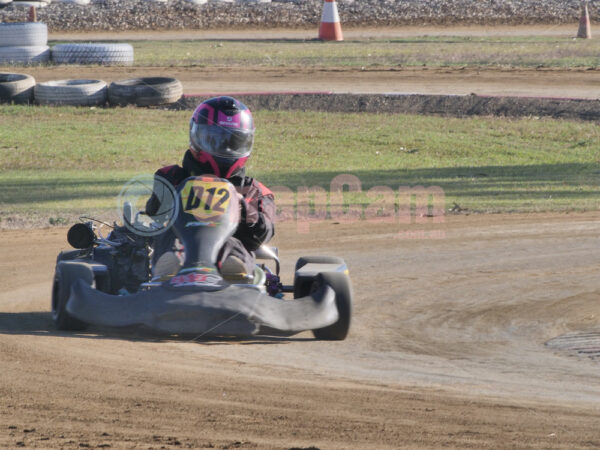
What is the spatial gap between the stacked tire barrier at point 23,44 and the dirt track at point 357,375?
597 inches

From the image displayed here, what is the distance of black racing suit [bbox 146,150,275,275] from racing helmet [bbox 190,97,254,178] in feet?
0.25

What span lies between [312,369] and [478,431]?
51.4 inches

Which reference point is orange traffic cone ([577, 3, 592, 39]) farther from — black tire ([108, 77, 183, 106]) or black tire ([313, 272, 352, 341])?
black tire ([313, 272, 352, 341])

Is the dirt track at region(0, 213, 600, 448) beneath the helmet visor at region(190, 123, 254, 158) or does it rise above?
beneath

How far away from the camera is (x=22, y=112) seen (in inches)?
660

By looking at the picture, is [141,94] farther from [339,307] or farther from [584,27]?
[584,27]

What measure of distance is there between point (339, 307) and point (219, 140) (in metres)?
1.44

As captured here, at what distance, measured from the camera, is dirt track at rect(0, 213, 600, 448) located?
3908 millimetres

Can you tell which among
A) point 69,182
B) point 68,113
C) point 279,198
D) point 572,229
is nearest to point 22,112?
point 68,113

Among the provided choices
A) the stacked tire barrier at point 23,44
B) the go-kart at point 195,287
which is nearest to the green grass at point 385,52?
the stacked tire barrier at point 23,44

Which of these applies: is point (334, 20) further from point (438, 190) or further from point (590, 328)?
point (590, 328)

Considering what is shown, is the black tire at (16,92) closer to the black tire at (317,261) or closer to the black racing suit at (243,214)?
the black racing suit at (243,214)

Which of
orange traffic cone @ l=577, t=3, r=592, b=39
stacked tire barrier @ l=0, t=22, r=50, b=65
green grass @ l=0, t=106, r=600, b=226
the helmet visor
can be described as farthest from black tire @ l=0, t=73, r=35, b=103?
orange traffic cone @ l=577, t=3, r=592, b=39

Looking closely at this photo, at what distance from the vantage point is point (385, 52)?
23984 millimetres
